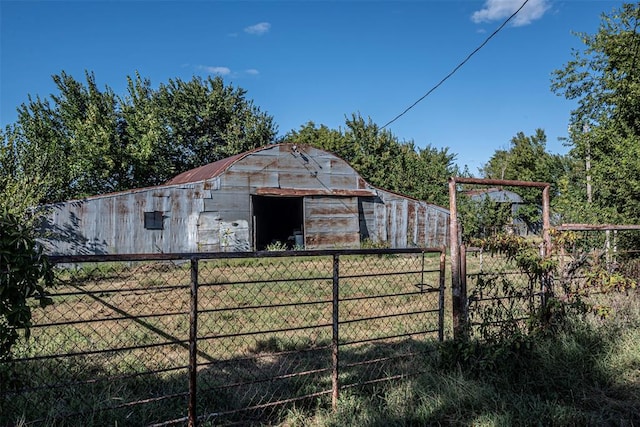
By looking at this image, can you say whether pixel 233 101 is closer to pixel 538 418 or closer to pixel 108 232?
pixel 108 232

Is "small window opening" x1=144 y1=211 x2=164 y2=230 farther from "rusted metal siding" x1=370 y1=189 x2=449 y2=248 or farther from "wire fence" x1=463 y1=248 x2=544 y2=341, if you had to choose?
"wire fence" x1=463 y1=248 x2=544 y2=341

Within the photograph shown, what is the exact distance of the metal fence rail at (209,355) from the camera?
10.2 feet

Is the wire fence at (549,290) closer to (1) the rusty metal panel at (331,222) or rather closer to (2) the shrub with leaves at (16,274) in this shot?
(2) the shrub with leaves at (16,274)

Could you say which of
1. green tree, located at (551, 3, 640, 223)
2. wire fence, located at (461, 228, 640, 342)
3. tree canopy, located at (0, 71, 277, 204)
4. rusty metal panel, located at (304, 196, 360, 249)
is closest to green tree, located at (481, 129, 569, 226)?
green tree, located at (551, 3, 640, 223)

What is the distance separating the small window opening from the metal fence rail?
5.64 metres

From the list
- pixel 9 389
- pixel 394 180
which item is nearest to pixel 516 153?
pixel 394 180

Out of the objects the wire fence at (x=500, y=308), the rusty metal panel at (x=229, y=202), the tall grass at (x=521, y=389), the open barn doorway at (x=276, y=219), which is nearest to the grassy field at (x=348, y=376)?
the tall grass at (x=521, y=389)

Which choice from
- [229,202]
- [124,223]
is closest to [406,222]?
[229,202]

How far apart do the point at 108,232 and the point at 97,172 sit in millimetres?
9984

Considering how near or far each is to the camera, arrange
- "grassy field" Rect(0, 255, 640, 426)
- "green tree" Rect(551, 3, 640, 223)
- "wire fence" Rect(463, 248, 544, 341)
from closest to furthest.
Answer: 1. "grassy field" Rect(0, 255, 640, 426)
2. "wire fence" Rect(463, 248, 544, 341)
3. "green tree" Rect(551, 3, 640, 223)

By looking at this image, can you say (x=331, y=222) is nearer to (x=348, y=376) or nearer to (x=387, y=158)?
(x=348, y=376)

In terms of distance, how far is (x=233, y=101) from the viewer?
28.3 meters

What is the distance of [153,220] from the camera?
46.1 ft

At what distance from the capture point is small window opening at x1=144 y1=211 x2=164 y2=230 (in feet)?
45.8
